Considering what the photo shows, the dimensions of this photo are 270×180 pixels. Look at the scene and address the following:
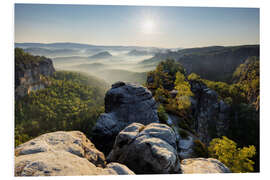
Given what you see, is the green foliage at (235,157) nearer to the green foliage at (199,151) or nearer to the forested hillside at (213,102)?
the forested hillside at (213,102)

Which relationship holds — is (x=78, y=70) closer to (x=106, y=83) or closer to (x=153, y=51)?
(x=106, y=83)

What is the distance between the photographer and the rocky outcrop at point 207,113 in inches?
407

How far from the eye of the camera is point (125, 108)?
309 inches

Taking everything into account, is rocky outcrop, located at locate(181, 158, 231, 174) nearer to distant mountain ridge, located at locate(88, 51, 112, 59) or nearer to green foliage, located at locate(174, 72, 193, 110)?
distant mountain ridge, located at locate(88, 51, 112, 59)

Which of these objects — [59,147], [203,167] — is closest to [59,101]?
[59,147]

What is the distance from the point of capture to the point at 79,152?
461 centimetres

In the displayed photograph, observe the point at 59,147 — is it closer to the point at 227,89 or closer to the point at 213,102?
the point at 227,89

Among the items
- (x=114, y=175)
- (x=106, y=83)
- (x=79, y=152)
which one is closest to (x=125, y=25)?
(x=106, y=83)

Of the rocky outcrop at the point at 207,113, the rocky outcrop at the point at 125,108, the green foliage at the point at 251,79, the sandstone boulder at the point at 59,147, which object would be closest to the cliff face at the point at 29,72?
the sandstone boulder at the point at 59,147

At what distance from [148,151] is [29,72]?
6687mm

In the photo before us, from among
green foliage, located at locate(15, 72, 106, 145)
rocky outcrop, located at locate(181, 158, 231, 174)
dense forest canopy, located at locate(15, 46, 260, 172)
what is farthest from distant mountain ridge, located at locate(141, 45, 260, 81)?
rocky outcrop, located at locate(181, 158, 231, 174)

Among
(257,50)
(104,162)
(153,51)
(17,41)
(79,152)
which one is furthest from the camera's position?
(153,51)

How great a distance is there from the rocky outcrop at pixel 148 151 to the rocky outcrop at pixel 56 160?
0.50 meters

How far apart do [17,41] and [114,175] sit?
597 centimetres
